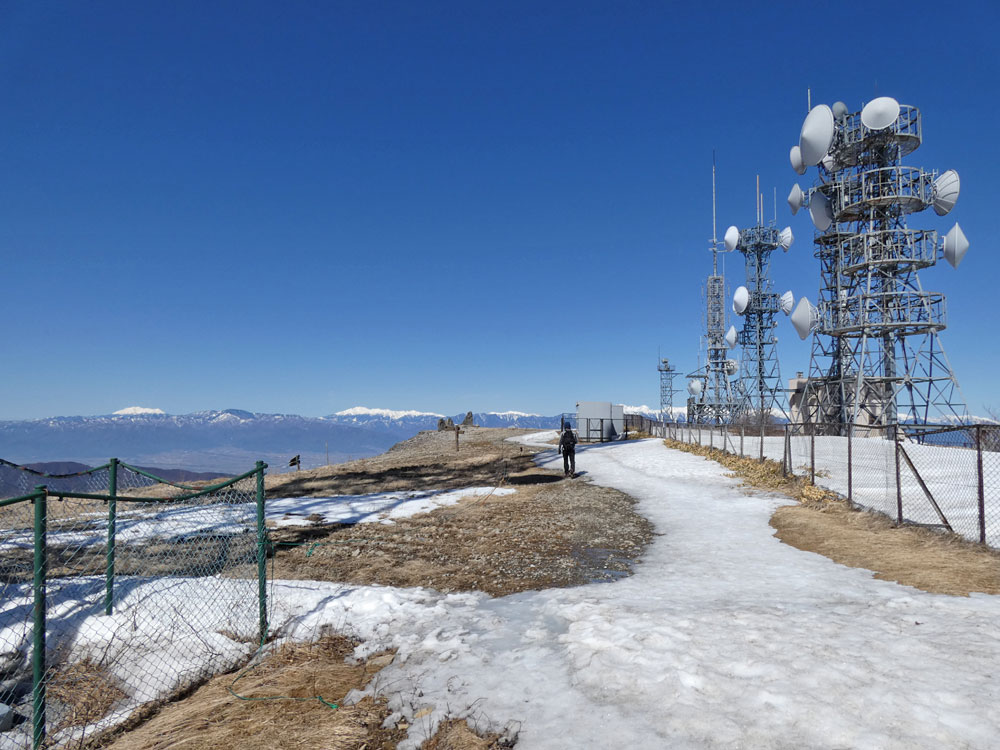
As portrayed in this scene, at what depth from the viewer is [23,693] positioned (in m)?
5.50

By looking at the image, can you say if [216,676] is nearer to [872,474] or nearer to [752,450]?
[872,474]

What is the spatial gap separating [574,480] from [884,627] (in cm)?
1395

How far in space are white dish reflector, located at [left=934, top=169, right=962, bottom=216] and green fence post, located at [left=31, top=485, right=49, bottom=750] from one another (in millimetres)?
48071

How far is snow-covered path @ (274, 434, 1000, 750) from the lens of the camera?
4.02 metres

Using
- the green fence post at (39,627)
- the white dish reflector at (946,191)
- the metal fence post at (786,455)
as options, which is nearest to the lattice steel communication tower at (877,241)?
the white dish reflector at (946,191)

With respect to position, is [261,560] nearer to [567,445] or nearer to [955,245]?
[567,445]

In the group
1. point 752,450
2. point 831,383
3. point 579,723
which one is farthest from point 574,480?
point 831,383

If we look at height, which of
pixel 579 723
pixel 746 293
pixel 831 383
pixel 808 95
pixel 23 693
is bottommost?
pixel 23 693

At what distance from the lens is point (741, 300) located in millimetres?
53000

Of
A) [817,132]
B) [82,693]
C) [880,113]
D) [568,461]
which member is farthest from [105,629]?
[880,113]

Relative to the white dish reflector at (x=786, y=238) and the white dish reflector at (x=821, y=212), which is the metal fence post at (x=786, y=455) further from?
the white dish reflector at (x=786, y=238)

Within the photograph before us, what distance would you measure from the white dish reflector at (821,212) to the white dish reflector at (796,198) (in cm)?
430

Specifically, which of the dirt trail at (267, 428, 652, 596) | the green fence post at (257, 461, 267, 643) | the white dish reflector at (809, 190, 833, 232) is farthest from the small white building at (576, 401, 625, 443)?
the green fence post at (257, 461, 267, 643)

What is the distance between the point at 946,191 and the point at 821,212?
23.8 ft
